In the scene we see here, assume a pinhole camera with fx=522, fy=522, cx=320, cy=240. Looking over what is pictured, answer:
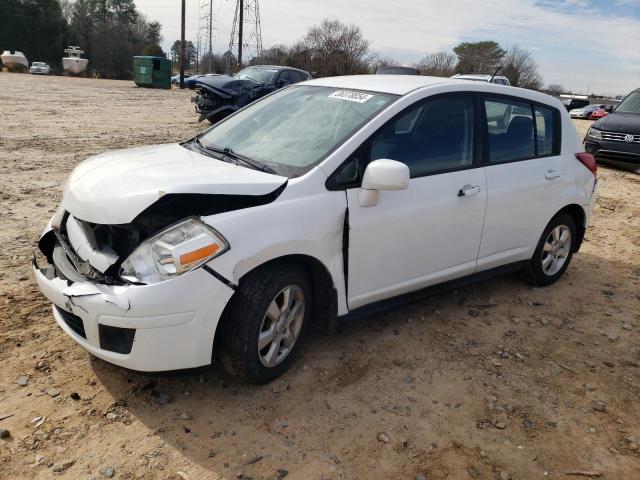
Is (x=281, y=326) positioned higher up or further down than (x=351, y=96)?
further down

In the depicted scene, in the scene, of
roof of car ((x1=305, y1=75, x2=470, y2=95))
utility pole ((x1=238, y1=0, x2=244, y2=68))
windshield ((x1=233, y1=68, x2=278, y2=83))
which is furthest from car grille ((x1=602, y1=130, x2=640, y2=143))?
utility pole ((x1=238, y1=0, x2=244, y2=68))

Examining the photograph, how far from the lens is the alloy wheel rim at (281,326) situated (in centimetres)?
293

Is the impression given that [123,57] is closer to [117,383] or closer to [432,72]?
[432,72]

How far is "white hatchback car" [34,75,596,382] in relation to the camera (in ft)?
8.51

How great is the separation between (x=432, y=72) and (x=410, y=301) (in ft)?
161

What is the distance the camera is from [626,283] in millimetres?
5184

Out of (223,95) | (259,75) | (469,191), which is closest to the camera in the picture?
(469,191)

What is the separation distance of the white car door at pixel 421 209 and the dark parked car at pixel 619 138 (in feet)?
29.1

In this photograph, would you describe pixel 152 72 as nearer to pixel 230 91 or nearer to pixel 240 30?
pixel 240 30

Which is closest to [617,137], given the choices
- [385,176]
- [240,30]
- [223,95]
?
[223,95]

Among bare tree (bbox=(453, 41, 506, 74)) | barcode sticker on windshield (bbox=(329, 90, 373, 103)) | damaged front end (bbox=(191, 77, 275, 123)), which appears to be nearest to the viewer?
barcode sticker on windshield (bbox=(329, 90, 373, 103))

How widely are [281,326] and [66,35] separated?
2998 inches

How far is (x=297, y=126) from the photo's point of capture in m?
3.56

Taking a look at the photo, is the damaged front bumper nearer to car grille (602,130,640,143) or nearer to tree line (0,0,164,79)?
car grille (602,130,640,143)
